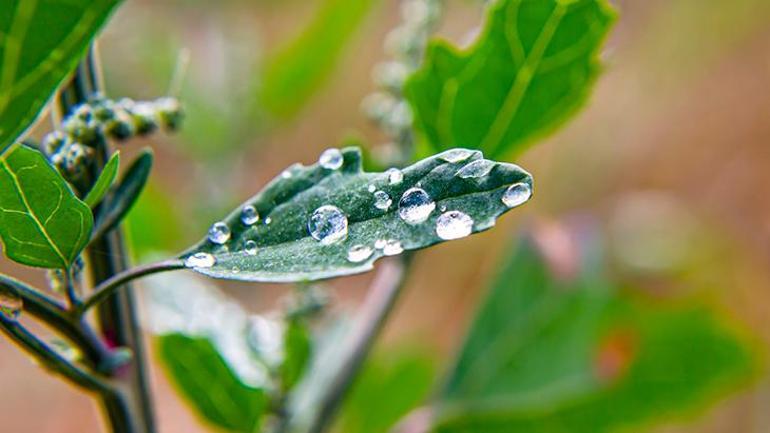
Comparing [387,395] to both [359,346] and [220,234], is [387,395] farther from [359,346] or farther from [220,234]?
[220,234]

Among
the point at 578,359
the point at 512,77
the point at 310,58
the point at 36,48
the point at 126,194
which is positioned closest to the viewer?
the point at 36,48

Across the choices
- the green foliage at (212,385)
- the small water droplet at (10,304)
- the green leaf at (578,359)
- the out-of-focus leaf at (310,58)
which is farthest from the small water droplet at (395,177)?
the out-of-focus leaf at (310,58)

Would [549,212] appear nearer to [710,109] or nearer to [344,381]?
[710,109]

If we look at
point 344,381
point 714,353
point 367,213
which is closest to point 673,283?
point 714,353

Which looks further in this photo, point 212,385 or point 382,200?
point 212,385

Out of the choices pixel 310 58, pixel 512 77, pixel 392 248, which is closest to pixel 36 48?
pixel 392 248

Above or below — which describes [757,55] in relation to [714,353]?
below
